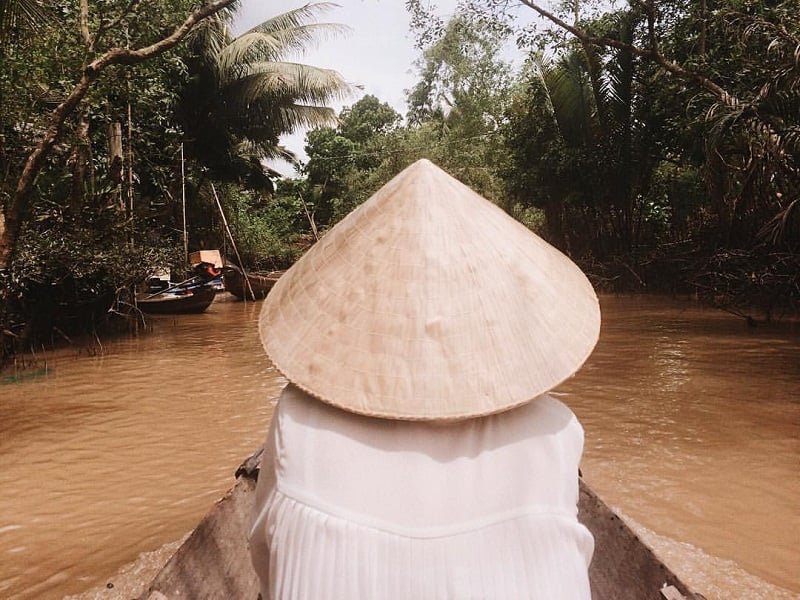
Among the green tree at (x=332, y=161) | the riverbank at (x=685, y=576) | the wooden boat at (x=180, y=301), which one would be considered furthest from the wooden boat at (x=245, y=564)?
the green tree at (x=332, y=161)

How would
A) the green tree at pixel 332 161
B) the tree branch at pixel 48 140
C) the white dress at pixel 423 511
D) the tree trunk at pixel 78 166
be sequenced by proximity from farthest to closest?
1. the green tree at pixel 332 161
2. the tree trunk at pixel 78 166
3. the tree branch at pixel 48 140
4. the white dress at pixel 423 511

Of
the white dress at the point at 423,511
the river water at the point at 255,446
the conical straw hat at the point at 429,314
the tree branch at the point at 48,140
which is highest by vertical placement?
the tree branch at the point at 48,140

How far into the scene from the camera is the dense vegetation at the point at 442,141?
600 centimetres

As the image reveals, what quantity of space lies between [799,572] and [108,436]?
15.3 ft

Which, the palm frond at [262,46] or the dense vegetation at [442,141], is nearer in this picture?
the dense vegetation at [442,141]

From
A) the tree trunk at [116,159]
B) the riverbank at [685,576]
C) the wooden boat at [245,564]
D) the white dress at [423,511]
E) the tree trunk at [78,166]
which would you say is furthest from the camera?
the tree trunk at [116,159]

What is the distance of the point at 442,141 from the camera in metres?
19.9

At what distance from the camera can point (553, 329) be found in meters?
0.83


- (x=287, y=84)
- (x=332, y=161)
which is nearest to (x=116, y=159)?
(x=287, y=84)

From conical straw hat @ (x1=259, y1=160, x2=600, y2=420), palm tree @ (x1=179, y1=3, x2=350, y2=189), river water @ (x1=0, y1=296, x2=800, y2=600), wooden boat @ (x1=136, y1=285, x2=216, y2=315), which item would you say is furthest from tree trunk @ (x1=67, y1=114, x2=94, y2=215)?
A: conical straw hat @ (x1=259, y1=160, x2=600, y2=420)

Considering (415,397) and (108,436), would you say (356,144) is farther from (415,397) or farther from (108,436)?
(415,397)

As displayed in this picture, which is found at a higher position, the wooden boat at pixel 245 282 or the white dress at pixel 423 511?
the white dress at pixel 423 511

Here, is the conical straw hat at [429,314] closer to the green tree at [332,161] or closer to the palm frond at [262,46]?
the palm frond at [262,46]

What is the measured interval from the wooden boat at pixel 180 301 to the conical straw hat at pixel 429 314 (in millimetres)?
11822
